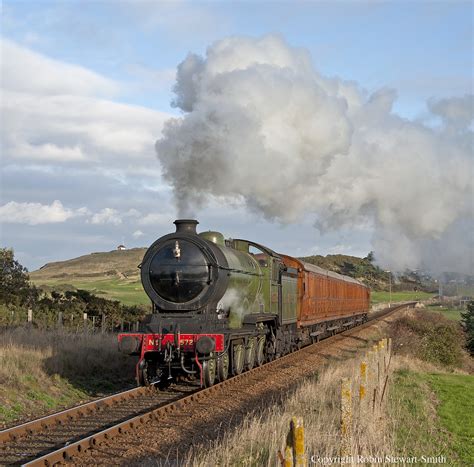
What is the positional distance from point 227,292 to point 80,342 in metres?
5.09

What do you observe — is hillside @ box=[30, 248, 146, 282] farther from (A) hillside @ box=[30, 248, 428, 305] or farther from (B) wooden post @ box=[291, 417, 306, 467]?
(B) wooden post @ box=[291, 417, 306, 467]

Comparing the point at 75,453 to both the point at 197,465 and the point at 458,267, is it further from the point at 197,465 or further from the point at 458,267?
the point at 458,267

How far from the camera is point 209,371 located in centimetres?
1366

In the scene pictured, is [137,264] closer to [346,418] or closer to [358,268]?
[358,268]

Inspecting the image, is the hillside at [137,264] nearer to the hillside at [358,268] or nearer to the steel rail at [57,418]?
the hillside at [358,268]

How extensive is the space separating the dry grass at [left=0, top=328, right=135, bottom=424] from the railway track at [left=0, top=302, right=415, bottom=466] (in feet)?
3.90

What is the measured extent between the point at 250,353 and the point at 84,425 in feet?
22.5

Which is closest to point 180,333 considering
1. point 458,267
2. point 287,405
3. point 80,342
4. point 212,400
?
point 212,400

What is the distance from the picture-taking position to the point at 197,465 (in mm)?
6891

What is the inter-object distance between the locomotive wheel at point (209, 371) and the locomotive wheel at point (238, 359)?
1159mm

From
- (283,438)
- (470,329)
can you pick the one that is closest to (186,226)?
(283,438)

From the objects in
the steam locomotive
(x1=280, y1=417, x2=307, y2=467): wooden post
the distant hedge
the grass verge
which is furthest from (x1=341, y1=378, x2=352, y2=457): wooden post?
the distant hedge

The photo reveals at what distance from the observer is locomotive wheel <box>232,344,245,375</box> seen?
1511cm

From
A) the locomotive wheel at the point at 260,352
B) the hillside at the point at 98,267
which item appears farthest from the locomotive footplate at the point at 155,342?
the hillside at the point at 98,267
